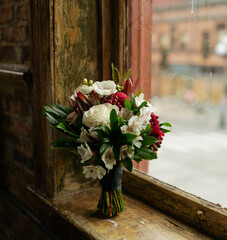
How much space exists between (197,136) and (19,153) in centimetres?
98

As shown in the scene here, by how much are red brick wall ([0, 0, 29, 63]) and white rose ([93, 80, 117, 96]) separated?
59 centimetres

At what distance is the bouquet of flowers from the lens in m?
1.05

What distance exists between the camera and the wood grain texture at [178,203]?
3.68 ft

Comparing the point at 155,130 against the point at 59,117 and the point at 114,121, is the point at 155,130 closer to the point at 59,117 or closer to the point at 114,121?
the point at 114,121

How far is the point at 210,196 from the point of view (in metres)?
1.22

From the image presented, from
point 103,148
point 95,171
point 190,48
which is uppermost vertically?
point 190,48

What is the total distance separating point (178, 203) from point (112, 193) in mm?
268

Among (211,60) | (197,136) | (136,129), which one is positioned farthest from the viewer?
(197,136)

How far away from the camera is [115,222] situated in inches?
49.3

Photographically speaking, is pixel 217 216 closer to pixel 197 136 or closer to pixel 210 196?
pixel 210 196

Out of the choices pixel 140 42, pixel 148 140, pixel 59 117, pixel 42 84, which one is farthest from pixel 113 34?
pixel 148 140

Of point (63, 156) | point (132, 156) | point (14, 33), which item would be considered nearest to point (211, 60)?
point (132, 156)

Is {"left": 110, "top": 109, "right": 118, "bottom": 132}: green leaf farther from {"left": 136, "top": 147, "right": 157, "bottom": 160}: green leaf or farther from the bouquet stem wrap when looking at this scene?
the bouquet stem wrap

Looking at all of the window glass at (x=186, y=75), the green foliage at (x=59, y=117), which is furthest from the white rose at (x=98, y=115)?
the window glass at (x=186, y=75)
